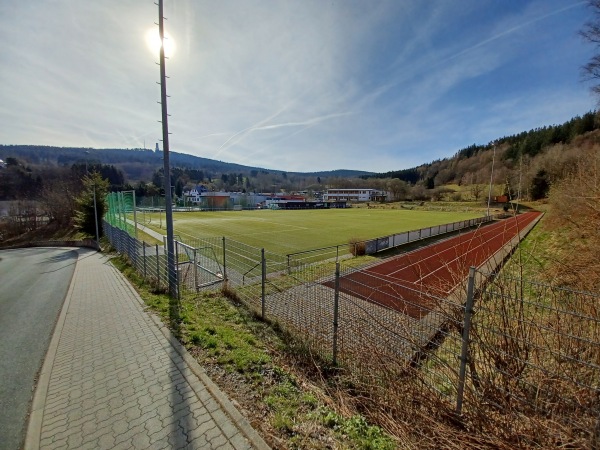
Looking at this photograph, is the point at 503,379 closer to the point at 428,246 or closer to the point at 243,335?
the point at 243,335

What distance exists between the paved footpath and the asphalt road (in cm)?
17

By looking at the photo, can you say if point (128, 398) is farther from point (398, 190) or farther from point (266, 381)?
point (398, 190)

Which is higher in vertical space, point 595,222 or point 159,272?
point 595,222

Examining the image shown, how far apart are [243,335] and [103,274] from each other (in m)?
10.1

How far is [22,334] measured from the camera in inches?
247

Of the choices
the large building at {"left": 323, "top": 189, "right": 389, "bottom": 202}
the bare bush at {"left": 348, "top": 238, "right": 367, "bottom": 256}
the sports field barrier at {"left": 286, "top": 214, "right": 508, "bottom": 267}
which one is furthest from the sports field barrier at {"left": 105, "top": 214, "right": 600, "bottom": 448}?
the large building at {"left": 323, "top": 189, "right": 389, "bottom": 202}

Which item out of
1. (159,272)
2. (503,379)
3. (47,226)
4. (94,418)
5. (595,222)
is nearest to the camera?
(503,379)

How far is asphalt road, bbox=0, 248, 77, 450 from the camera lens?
3.64 metres

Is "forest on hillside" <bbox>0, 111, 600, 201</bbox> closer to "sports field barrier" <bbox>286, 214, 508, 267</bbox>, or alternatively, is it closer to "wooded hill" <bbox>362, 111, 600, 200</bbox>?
"wooded hill" <bbox>362, 111, 600, 200</bbox>

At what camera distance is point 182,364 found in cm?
466

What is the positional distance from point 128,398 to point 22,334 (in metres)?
4.75

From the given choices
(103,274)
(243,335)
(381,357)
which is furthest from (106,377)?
(103,274)

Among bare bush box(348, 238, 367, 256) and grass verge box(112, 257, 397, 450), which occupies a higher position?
grass verge box(112, 257, 397, 450)

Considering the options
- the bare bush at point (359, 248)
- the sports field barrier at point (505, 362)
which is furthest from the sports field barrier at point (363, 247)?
the sports field barrier at point (505, 362)
